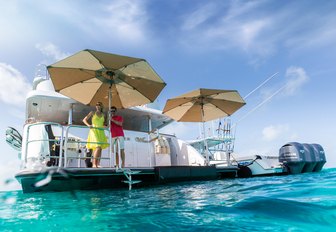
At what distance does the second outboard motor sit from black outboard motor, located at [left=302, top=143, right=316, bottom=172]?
0.26 meters

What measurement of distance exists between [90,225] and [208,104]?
807cm

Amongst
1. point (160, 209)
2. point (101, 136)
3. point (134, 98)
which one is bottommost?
point (160, 209)

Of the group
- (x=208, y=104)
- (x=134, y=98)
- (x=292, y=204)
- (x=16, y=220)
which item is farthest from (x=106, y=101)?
(x=292, y=204)

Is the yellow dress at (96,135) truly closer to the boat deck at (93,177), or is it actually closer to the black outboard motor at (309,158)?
the boat deck at (93,177)

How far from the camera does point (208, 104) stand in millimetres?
9773

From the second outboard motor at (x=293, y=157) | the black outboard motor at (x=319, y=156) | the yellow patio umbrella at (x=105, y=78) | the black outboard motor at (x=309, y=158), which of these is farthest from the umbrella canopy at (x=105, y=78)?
the black outboard motor at (x=319, y=156)

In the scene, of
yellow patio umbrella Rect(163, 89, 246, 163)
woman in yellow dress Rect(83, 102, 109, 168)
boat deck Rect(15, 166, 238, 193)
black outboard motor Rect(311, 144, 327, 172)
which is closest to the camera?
boat deck Rect(15, 166, 238, 193)

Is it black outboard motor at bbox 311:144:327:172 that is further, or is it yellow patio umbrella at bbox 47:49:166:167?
black outboard motor at bbox 311:144:327:172

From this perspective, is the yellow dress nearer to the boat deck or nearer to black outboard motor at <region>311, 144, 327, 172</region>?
the boat deck

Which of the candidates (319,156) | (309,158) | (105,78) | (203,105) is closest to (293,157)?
(309,158)

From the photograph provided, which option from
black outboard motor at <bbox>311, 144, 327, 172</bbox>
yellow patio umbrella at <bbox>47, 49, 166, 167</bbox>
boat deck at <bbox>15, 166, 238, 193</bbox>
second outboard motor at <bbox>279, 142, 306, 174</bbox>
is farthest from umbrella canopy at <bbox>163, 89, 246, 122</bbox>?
black outboard motor at <bbox>311, 144, 327, 172</bbox>

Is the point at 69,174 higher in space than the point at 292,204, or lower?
higher

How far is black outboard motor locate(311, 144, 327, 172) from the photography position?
12.6 metres

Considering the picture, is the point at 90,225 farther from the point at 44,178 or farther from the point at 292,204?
the point at 44,178
